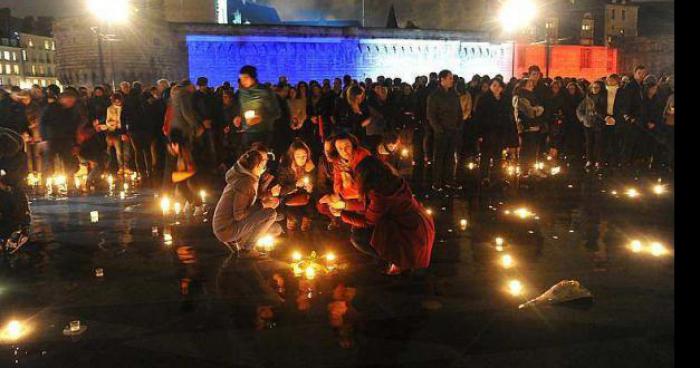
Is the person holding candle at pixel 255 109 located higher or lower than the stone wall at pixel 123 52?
lower

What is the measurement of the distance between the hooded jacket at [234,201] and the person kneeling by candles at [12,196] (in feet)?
7.28

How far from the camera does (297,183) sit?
7.41 metres

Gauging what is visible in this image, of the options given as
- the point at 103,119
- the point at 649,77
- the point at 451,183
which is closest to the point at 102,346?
the point at 451,183

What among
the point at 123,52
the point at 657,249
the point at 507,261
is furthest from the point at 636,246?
the point at 123,52

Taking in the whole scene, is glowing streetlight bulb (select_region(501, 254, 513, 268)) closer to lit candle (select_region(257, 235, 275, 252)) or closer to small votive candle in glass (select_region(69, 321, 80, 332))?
lit candle (select_region(257, 235, 275, 252))

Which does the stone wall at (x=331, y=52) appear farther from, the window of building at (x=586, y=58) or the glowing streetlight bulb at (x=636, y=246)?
the glowing streetlight bulb at (x=636, y=246)

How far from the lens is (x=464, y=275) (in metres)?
5.21

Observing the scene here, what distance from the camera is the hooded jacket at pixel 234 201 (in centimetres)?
572

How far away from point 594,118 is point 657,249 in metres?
6.07

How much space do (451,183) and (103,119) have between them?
686 cm

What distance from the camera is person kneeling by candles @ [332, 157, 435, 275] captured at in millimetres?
4930

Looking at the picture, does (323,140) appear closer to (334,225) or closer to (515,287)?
(334,225)

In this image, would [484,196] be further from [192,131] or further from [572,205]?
[192,131]

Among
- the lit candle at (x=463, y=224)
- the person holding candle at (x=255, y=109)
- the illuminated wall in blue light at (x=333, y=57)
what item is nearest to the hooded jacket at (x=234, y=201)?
the lit candle at (x=463, y=224)
